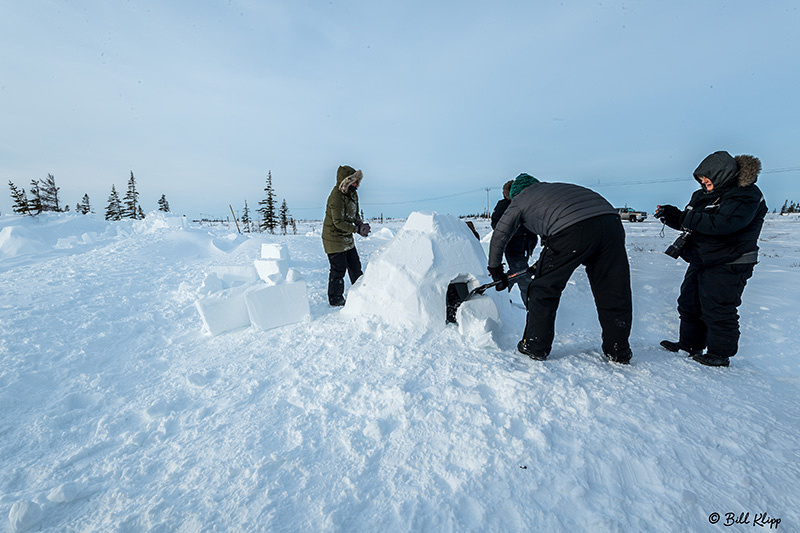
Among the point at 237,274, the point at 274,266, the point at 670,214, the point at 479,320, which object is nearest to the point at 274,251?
the point at 274,266

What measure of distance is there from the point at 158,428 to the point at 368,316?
174cm

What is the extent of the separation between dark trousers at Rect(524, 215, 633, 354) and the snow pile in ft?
1.63

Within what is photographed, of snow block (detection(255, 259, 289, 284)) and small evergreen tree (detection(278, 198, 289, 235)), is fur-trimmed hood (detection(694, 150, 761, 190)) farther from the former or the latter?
small evergreen tree (detection(278, 198, 289, 235))

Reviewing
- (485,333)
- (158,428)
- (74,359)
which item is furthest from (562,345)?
(74,359)

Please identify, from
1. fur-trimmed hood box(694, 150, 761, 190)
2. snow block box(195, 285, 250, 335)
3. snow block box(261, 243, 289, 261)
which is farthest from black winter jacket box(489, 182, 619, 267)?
snow block box(261, 243, 289, 261)

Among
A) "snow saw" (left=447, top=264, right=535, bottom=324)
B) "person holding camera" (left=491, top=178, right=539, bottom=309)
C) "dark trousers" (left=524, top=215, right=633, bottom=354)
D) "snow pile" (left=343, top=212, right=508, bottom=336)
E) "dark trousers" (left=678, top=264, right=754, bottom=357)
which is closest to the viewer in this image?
"dark trousers" (left=524, top=215, right=633, bottom=354)

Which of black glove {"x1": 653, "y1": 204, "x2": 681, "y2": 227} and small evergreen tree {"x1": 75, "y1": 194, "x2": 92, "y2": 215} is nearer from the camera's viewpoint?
black glove {"x1": 653, "y1": 204, "x2": 681, "y2": 227}

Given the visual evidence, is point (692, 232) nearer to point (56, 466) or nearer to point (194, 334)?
point (56, 466)

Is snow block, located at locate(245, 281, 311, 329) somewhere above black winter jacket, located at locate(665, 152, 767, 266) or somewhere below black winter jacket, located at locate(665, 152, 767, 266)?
below

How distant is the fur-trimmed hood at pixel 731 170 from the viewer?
2312 mm

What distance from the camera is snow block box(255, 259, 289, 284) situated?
3664 mm

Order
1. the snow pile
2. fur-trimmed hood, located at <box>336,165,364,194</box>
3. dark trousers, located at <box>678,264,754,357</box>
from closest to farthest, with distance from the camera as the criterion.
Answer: dark trousers, located at <box>678,264,754,357</box> → the snow pile → fur-trimmed hood, located at <box>336,165,364,194</box>

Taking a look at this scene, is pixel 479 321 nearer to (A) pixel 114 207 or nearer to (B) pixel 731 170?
(B) pixel 731 170

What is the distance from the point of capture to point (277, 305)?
3.38m
